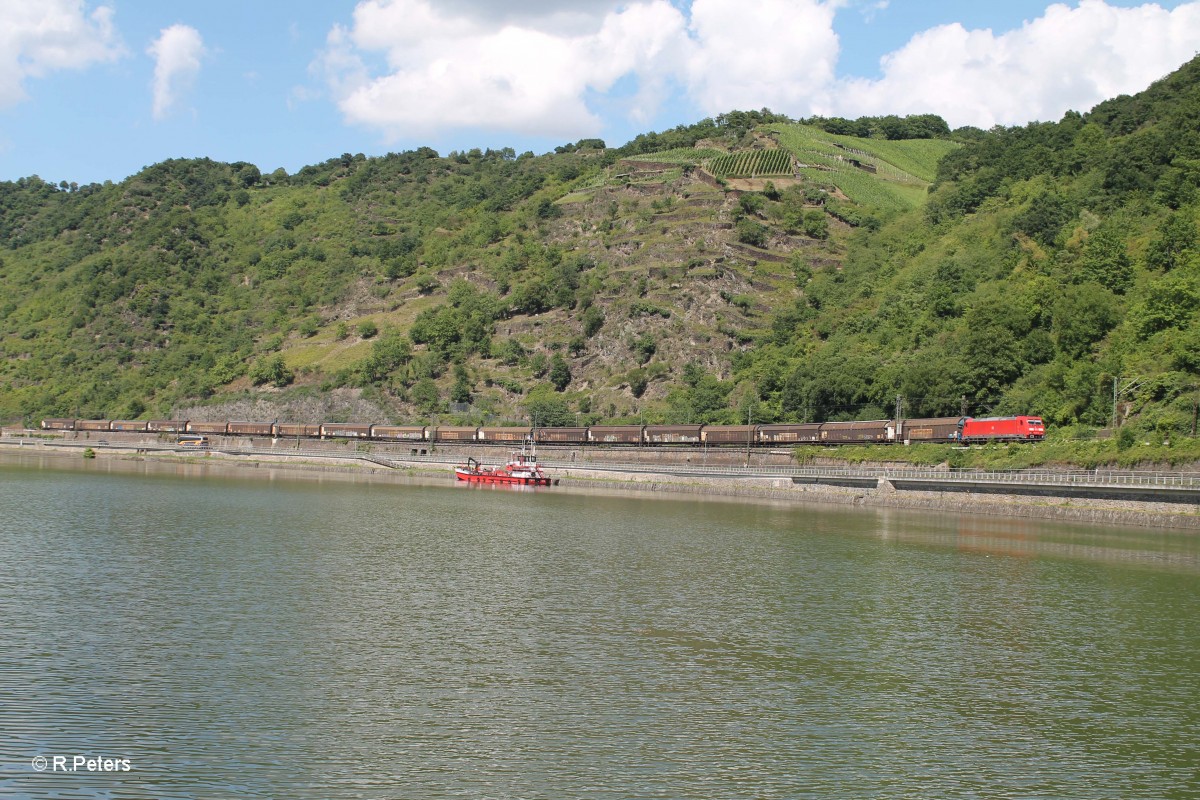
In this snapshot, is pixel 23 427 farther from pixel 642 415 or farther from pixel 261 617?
pixel 261 617

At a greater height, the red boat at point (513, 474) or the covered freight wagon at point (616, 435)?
the covered freight wagon at point (616, 435)

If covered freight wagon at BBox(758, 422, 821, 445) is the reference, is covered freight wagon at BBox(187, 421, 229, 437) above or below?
below

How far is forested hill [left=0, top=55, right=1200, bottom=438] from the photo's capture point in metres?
88.4

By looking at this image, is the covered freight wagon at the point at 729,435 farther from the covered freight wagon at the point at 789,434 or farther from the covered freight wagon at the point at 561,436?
the covered freight wagon at the point at 561,436

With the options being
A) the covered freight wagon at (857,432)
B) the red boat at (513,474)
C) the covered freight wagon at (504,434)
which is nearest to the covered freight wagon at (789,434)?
the covered freight wagon at (857,432)

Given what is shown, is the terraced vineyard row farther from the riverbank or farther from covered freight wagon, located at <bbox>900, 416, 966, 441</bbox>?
covered freight wagon, located at <bbox>900, 416, 966, 441</bbox>

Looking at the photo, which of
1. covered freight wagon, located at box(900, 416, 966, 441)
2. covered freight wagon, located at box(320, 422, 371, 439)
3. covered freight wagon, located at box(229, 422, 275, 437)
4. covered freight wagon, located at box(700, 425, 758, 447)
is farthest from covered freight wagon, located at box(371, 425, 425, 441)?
covered freight wagon, located at box(900, 416, 966, 441)

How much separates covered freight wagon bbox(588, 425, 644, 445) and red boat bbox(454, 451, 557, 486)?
7.07m

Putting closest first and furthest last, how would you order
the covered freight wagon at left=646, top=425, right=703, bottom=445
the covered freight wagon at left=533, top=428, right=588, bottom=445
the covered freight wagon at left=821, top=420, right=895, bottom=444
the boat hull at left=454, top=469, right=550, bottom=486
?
the covered freight wagon at left=821, top=420, right=895, bottom=444 < the boat hull at left=454, top=469, right=550, bottom=486 < the covered freight wagon at left=646, top=425, right=703, bottom=445 < the covered freight wagon at left=533, top=428, right=588, bottom=445

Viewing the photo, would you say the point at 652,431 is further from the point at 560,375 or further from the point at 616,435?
the point at 560,375

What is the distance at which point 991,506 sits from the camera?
6462 cm

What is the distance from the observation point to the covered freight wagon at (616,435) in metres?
100

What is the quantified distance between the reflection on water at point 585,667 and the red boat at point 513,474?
4500 cm

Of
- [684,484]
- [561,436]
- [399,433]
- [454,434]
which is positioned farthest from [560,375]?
[684,484]
